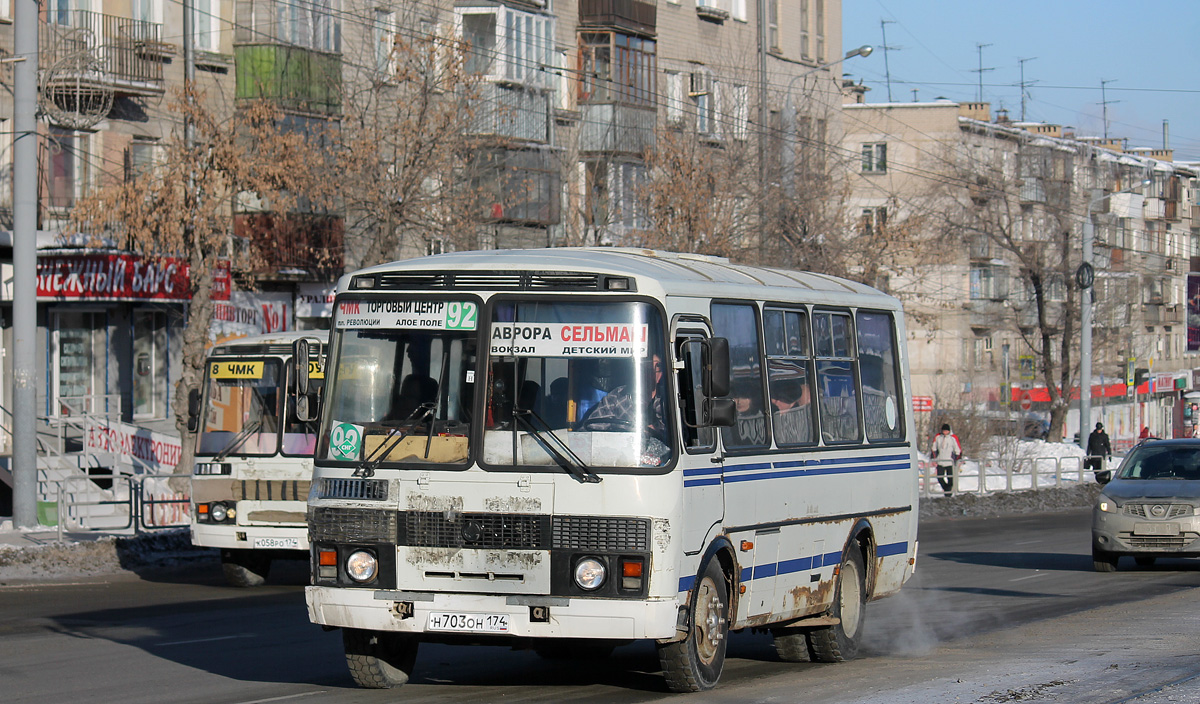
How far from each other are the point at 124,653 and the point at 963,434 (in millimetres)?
39301

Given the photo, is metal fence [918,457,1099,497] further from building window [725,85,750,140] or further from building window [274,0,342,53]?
building window [274,0,342,53]

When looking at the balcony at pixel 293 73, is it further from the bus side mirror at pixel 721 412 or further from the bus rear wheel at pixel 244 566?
the bus side mirror at pixel 721 412

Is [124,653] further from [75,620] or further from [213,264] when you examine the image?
[213,264]

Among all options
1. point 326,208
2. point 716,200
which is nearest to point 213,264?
point 326,208

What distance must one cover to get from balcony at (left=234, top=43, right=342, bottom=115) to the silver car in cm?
1825

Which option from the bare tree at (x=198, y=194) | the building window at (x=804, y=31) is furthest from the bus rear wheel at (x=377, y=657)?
the building window at (x=804, y=31)

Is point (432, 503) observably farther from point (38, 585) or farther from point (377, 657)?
point (38, 585)

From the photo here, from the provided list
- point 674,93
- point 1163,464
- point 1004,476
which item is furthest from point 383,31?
point 1163,464

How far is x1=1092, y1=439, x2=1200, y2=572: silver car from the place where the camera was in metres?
19.4

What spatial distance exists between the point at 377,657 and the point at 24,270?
13.4 metres

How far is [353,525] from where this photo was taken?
9.12 m

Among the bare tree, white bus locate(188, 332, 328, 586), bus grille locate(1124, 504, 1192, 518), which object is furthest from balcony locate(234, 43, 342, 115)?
bus grille locate(1124, 504, 1192, 518)

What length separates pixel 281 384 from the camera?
57.5 feet

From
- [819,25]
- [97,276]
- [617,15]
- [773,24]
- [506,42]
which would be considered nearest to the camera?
[97,276]
